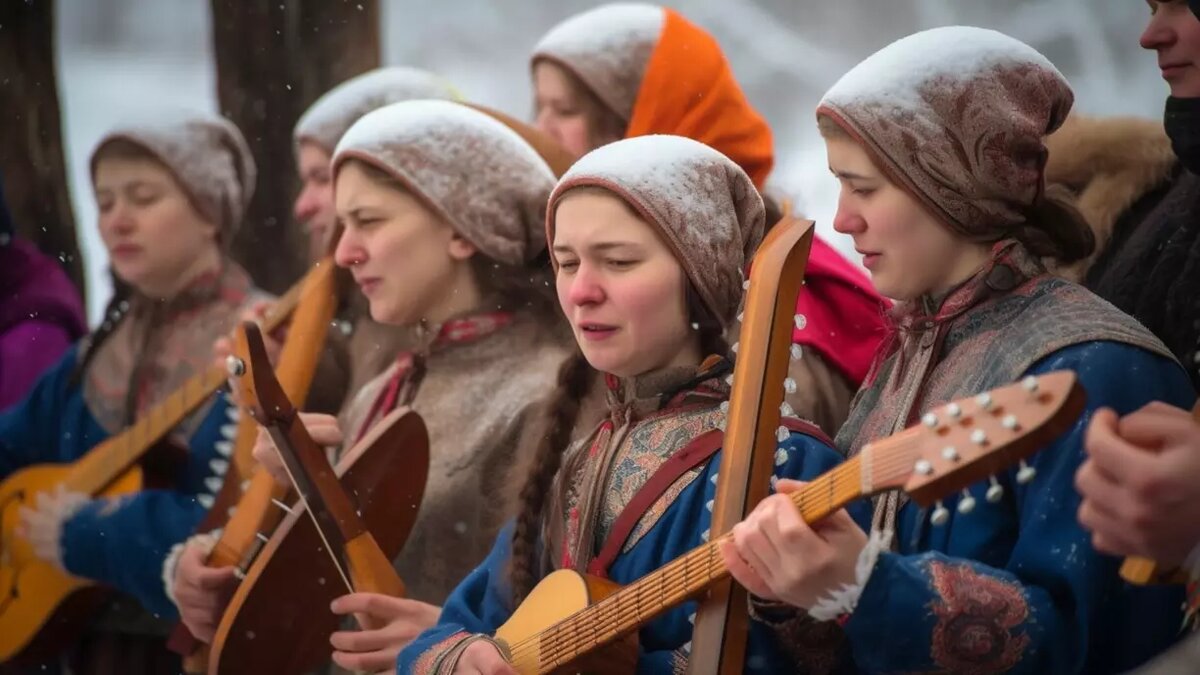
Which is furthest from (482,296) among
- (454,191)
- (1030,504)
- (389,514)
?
(1030,504)

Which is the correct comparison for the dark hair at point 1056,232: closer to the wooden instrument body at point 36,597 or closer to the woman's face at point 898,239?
the woman's face at point 898,239

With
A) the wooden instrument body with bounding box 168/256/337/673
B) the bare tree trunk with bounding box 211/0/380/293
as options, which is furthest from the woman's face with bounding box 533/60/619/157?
the bare tree trunk with bounding box 211/0/380/293

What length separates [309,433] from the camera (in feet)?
9.46

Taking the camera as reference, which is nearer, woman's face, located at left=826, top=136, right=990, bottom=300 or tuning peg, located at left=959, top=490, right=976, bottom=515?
tuning peg, located at left=959, top=490, right=976, bottom=515

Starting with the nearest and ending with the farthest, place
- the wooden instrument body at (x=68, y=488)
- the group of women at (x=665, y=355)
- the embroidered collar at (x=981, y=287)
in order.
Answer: the group of women at (x=665, y=355), the embroidered collar at (x=981, y=287), the wooden instrument body at (x=68, y=488)

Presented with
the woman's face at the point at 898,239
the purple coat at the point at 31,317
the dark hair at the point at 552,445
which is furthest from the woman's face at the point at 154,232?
the woman's face at the point at 898,239

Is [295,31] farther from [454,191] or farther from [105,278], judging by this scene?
[454,191]

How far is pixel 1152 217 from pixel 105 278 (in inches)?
94.8

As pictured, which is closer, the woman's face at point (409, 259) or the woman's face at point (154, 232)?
the woman's face at point (409, 259)

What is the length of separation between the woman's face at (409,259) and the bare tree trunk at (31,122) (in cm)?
153

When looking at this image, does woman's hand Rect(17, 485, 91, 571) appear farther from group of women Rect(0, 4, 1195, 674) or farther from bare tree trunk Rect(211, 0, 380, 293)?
bare tree trunk Rect(211, 0, 380, 293)

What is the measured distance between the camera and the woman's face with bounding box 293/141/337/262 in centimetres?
368

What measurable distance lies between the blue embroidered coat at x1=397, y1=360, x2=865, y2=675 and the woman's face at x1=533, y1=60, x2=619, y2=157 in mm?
776

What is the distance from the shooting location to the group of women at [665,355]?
196 cm
